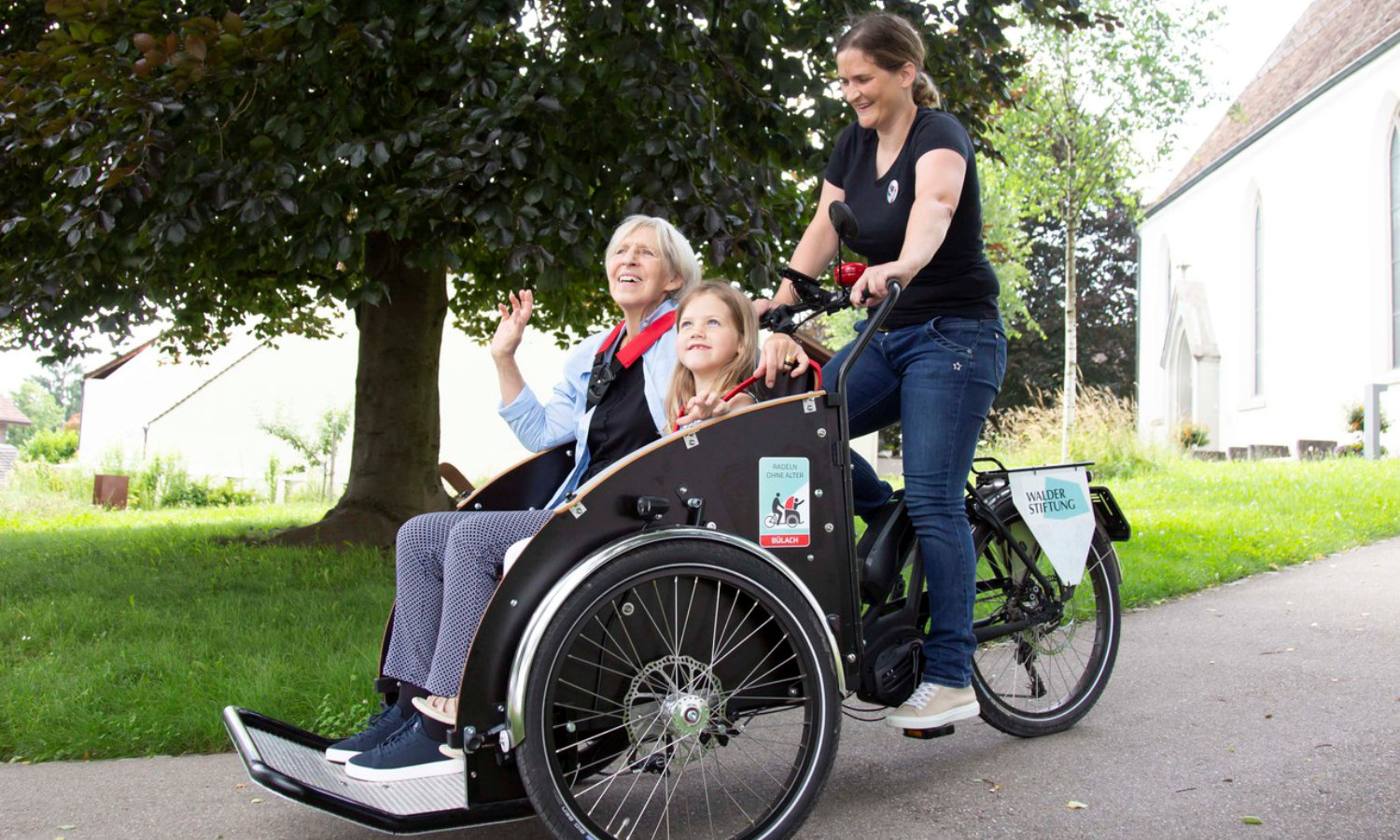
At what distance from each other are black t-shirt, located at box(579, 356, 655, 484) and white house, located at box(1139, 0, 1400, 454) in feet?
55.1

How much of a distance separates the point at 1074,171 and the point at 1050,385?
22058 millimetres

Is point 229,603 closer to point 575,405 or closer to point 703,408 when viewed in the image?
point 575,405

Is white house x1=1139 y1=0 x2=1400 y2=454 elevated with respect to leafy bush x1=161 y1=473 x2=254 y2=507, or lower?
elevated

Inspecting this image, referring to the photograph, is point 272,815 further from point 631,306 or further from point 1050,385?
point 1050,385

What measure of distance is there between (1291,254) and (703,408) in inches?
1142

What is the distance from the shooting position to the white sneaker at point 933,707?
3342 millimetres

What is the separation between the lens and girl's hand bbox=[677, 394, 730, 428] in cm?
304

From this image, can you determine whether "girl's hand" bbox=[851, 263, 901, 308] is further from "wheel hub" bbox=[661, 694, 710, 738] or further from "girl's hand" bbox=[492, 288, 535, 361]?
"wheel hub" bbox=[661, 694, 710, 738]

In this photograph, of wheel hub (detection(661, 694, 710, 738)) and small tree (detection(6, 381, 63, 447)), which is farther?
small tree (detection(6, 381, 63, 447))

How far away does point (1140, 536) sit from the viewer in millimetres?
8562

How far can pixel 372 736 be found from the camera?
2.91 metres

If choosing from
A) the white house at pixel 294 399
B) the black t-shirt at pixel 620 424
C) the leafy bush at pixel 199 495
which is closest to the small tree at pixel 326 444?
the white house at pixel 294 399

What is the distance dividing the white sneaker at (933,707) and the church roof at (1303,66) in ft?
64.1

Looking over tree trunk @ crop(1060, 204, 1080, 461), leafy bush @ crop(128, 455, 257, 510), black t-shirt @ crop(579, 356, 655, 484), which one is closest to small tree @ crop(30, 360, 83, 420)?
leafy bush @ crop(128, 455, 257, 510)
